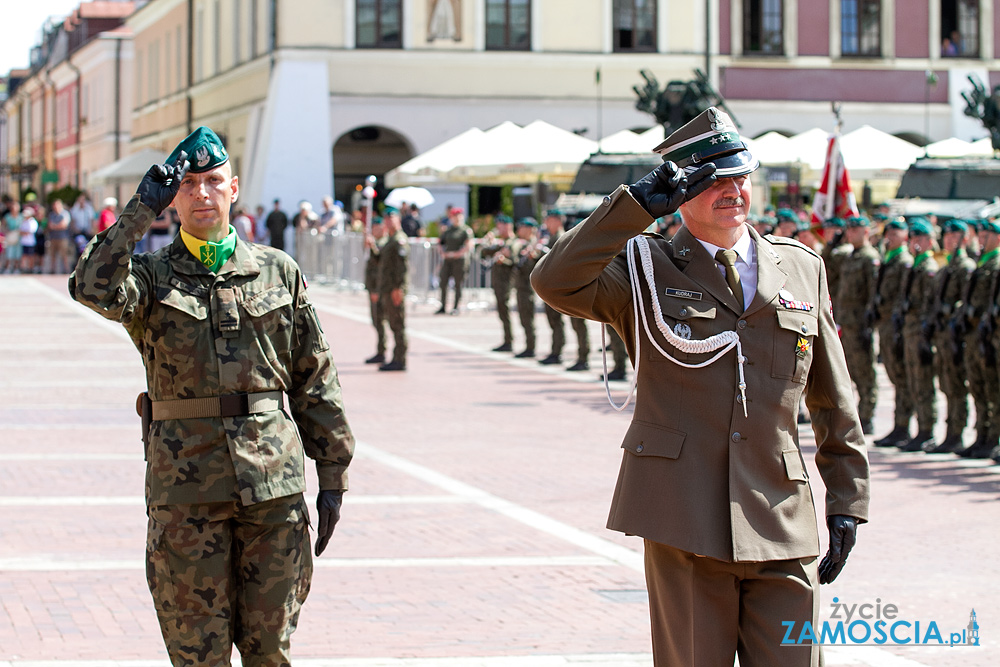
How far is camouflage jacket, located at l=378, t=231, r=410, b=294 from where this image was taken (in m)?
19.0

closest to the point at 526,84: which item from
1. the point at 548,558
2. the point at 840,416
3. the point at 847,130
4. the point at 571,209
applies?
the point at 847,130

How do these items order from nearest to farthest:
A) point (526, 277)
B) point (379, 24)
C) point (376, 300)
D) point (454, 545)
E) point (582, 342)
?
point (454, 545) → point (376, 300) → point (582, 342) → point (526, 277) → point (379, 24)

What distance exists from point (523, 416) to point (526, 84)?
26.9 m

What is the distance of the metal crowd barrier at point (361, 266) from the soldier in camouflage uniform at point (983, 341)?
17230mm

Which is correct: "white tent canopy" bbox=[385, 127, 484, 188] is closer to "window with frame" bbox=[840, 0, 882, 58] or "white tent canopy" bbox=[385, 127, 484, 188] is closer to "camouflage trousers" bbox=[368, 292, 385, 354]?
"camouflage trousers" bbox=[368, 292, 385, 354]

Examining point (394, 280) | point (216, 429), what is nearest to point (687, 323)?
point (216, 429)

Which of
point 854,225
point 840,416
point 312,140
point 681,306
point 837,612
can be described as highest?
point 312,140

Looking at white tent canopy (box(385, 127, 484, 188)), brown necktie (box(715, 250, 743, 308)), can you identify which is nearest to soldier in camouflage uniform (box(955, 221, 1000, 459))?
brown necktie (box(715, 250, 743, 308))

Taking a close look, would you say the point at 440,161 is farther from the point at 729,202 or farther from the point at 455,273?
the point at 729,202

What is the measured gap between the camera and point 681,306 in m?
4.47

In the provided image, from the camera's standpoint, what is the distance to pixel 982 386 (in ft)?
40.4

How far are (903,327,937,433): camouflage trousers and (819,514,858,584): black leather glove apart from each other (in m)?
8.62

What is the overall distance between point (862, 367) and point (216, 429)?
32.0 ft

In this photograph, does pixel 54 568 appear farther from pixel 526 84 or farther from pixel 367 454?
pixel 526 84
